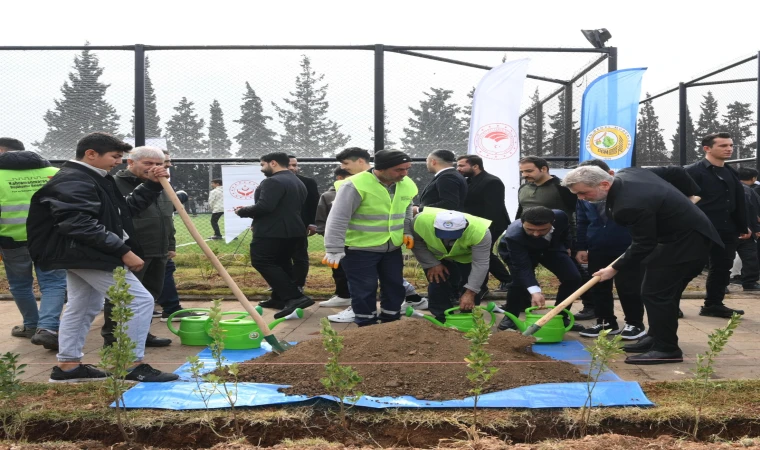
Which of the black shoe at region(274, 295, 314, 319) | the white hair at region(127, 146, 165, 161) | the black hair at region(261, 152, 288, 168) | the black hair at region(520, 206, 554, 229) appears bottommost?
the black shoe at region(274, 295, 314, 319)

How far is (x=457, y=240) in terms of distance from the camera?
19.8 feet

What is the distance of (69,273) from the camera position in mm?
4707

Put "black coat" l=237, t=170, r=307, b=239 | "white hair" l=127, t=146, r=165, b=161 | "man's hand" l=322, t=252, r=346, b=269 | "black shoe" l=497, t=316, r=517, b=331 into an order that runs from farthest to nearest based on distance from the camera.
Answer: "black coat" l=237, t=170, r=307, b=239 → "black shoe" l=497, t=316, r=517, b=331 → "man's hand" l=322, t=252, r=346, b=269 → "white hair" l=127, t=146, r=165, b=161

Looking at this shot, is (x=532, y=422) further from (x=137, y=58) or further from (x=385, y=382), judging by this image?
(x=137, y=58)

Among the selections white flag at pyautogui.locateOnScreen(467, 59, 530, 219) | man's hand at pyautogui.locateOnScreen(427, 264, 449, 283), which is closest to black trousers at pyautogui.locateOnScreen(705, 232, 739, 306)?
white flag at pyautogui.locateOnScreen(467, 59, 530, 219)

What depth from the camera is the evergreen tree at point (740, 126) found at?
1028cm

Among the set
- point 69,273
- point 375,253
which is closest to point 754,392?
point 375,253

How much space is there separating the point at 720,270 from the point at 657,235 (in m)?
2.26

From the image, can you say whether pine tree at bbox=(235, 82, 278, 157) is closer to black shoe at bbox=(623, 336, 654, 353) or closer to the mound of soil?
the mound of soil

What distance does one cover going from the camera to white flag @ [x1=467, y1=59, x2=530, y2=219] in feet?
28.3

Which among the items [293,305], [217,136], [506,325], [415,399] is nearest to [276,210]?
[293,305]

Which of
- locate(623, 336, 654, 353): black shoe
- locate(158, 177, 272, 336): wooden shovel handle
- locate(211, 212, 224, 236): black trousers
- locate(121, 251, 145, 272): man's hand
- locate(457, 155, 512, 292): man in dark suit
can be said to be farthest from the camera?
locate(211, 212, 224, 236): black trousers

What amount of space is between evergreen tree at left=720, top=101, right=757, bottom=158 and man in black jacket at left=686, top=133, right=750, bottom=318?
3.56 metres

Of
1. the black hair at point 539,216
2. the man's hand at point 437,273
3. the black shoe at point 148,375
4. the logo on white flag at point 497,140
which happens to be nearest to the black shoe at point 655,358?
the black hair at point 539,216
